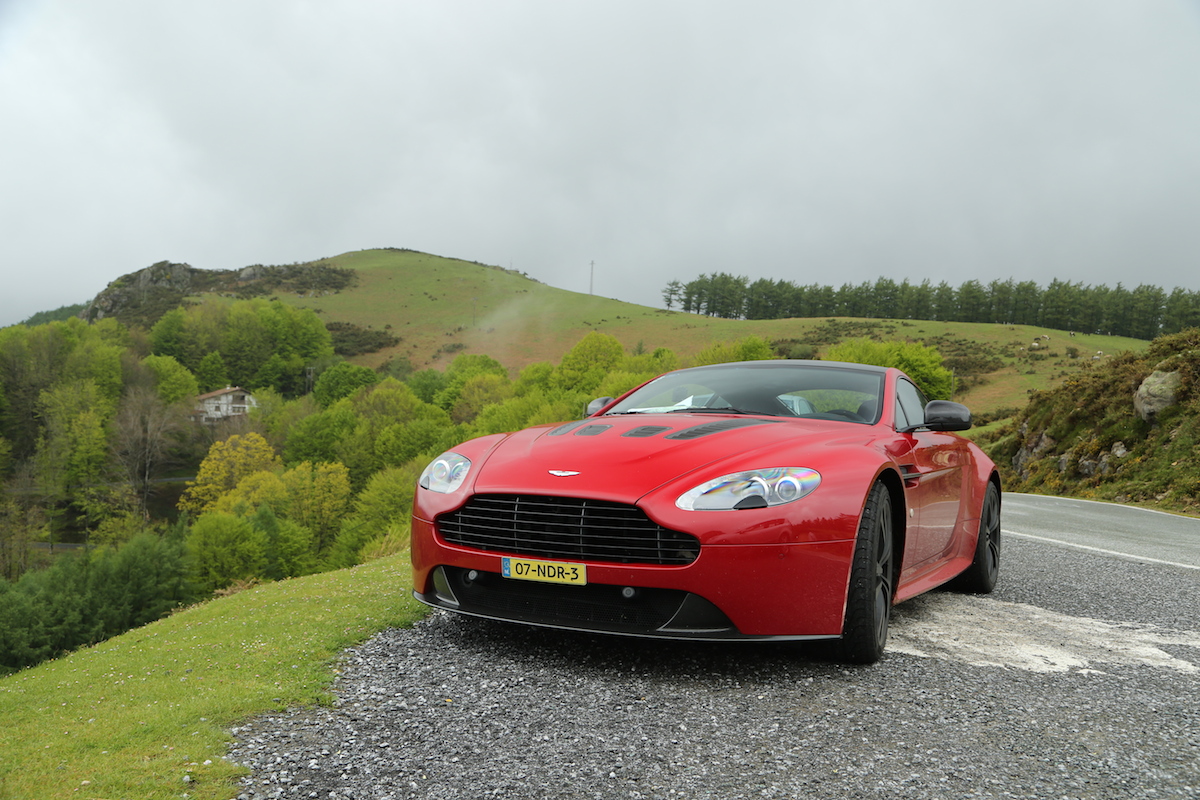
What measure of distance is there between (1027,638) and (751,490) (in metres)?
2.25

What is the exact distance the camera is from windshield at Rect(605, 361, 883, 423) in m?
4.50

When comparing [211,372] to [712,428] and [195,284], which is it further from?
[712,428]

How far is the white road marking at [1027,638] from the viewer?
383cm

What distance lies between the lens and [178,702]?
2867mm

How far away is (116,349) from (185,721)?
90.8 metres

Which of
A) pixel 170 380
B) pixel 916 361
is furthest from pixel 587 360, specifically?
pixel 170 380

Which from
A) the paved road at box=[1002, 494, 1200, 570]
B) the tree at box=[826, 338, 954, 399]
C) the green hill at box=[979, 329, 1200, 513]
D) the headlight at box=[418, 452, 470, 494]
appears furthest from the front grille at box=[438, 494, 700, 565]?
the tree at box=[826, 338, 954, 399]

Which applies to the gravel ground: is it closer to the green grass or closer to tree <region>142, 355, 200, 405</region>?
the green grass

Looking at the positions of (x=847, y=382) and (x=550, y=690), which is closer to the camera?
(x=550, y=690)

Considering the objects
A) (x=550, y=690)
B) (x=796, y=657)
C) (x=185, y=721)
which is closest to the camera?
(x=185, y=721)

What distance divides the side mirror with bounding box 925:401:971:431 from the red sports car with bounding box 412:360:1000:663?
0.52 metres

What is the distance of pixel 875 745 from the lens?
262cm

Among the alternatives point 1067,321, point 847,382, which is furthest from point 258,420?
point 1067,321

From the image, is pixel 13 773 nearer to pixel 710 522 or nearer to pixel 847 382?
pixel 710 522
